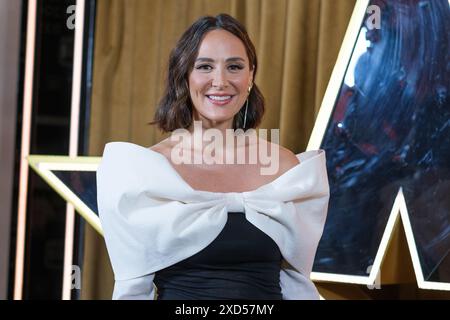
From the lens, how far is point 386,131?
201 cm

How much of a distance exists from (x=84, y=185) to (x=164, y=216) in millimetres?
772

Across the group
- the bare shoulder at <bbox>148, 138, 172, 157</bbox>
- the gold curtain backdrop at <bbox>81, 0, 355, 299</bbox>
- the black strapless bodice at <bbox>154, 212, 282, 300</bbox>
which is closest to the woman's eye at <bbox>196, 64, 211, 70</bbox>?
the bare shoulder at <bbox>148, 138, 172, 157</bbox>

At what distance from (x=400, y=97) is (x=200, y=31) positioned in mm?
669

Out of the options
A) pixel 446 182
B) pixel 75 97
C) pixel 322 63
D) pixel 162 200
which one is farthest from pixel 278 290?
pixel 75 97

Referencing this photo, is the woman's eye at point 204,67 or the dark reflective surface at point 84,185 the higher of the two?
the woman's eye at point 204,67

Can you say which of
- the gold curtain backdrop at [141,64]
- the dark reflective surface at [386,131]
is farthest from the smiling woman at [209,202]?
the gold curtain backdrop at [141,64]

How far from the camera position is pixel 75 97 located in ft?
7.58

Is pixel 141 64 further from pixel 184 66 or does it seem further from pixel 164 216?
pixel 164 216

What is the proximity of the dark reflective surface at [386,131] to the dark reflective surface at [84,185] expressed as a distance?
0.66m

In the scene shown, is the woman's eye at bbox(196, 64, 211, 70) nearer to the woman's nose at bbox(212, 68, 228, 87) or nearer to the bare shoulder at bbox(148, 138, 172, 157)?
the woman's nose at bbox(212, 68, 228, 87)

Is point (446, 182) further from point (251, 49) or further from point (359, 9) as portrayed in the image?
point (251, 49)

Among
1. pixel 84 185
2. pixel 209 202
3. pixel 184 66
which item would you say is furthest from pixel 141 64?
pixel 209 202

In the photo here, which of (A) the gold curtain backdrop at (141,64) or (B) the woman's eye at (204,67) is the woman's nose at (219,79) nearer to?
(B) the woman's eye at (204,67)

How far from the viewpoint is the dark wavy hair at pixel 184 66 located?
1.60 m
